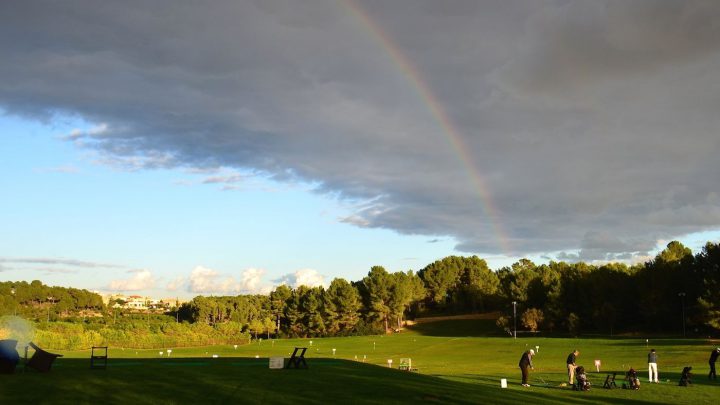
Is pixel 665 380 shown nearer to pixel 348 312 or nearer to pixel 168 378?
pixel 168 378

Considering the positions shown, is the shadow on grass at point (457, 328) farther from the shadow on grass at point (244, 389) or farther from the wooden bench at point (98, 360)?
the shadow on grass at point (244, 389)

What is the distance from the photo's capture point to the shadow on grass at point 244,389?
23.8m

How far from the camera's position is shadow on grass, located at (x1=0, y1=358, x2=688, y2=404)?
2377 centimetres

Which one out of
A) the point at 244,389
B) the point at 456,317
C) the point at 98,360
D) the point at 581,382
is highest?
the point at 244,389

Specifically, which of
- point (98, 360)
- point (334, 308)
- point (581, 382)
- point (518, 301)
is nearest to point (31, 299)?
point (334, 308)

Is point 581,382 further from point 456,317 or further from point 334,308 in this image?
point 456,317

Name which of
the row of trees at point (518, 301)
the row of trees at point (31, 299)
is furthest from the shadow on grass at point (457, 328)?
the row of trees at point (31, 299)

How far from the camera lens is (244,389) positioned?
26625 millimetres

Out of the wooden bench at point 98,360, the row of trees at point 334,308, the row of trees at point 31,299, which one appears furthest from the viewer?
the row of trees at point 31,299

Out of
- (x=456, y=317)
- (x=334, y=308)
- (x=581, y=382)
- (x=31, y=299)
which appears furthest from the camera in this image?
(x=31, y=299)

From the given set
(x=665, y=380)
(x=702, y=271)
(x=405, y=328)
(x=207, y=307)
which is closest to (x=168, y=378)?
(x=665, y=380)

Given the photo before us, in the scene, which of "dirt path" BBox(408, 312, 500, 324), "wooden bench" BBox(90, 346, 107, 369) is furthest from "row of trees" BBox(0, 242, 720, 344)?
"wooden bench" BBox(90, 346, 107, 369)

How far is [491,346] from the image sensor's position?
104 meters

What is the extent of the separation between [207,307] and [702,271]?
449 feet
